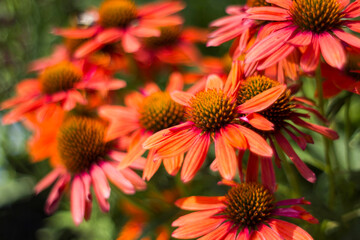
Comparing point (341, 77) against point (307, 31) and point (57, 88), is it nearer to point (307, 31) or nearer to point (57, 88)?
point (307, 31)

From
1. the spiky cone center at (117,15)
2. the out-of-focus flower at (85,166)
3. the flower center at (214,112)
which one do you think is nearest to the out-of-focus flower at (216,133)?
the flower center at (214,112)

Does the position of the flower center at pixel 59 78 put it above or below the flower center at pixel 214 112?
below

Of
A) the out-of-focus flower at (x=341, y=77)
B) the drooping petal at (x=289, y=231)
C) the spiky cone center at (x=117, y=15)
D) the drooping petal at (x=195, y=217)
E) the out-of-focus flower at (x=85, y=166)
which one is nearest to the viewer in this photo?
the drooping petal at (x=289, y=231)

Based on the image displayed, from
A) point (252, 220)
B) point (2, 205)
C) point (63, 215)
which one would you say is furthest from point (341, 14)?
point (2, 205)

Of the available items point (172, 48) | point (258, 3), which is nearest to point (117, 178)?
point (258, 3)

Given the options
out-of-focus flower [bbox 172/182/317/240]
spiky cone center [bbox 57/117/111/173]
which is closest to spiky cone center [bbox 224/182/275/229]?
out-of-focus flower [bbox 172/182/317/240]

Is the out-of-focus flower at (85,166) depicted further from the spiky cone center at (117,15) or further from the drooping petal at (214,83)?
the spiky cone center at (117,15)

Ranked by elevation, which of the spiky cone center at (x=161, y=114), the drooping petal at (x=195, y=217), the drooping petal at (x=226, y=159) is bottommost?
the drooping petal at (x=195, y=217)

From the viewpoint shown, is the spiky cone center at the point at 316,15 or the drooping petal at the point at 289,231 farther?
the spiky cone center at the point at 316,15

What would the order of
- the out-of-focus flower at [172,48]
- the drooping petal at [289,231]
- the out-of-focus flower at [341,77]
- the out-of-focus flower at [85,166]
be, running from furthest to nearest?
the out-of-focus flower at [172,48]
the out-of-focus flower at [85,166]
the out-of-focus flower at [341,77]
the drooping petal at [289,231]
